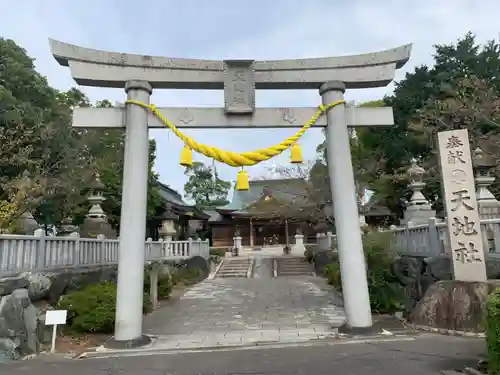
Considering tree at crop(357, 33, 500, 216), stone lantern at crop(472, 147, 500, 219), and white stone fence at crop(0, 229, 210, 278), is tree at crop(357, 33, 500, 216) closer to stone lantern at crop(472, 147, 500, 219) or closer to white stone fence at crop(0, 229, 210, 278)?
stone lantern at crop(472, 147, 500, 219)

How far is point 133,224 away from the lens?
7398 millimetres

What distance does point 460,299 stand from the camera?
23.3ft

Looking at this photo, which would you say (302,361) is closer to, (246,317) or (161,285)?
(246,317)

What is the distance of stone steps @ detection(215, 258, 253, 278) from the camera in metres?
23.6

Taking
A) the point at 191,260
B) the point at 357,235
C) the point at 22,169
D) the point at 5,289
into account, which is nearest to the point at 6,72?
the point at 22,169

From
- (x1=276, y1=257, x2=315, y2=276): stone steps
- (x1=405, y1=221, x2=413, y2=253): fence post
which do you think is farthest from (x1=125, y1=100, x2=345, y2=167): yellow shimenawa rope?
(x1=276, y1=257, x2=315, y2=276): stone steps

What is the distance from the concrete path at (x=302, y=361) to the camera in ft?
17.1

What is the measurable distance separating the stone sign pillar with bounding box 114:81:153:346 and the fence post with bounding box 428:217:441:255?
6880mm

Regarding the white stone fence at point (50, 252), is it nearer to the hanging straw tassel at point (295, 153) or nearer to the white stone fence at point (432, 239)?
the hanging straw tassel at point (295, 153)

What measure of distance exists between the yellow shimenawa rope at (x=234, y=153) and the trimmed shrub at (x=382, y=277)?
15.6ft

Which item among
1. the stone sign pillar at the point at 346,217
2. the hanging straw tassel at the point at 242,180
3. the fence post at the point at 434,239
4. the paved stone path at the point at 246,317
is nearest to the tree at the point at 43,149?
the paved stone path at the point at 246,317

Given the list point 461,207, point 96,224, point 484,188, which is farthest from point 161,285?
point 484,188

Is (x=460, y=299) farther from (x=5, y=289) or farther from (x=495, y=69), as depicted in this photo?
(x=495, y=69)

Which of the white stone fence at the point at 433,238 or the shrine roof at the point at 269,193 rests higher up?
the shrine roof at the point at 269,193
